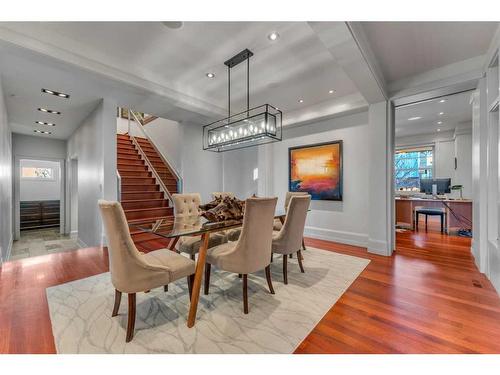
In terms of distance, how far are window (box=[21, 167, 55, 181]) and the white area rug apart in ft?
25.8

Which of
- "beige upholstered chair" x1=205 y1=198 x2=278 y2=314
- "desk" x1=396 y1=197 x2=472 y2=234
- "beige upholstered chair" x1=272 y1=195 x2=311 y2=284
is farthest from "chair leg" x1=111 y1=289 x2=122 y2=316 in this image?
"desk" x1=396 y1=197 x2=472 y2=234

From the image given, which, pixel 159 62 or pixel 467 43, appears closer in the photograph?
pixel 467 43

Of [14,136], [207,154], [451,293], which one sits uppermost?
[14,136]

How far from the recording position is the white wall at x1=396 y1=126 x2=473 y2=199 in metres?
5.91

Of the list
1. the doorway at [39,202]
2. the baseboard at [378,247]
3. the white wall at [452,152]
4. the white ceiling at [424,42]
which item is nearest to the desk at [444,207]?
the white wall at [452,152]

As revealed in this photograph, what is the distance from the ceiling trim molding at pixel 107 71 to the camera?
7.20 feet

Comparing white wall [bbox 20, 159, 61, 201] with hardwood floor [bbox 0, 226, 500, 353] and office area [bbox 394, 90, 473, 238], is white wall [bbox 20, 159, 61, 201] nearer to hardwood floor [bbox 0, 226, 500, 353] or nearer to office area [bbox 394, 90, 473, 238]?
hardwood floor [bbox 0, 226, 500, 353]

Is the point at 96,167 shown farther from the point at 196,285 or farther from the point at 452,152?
the point at 452,152

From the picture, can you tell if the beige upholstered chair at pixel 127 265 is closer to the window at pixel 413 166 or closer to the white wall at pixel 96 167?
the white wall at pixel 96 167

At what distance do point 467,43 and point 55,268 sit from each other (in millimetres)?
5680

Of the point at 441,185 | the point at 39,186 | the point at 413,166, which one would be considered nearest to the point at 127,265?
the point at 441,185
